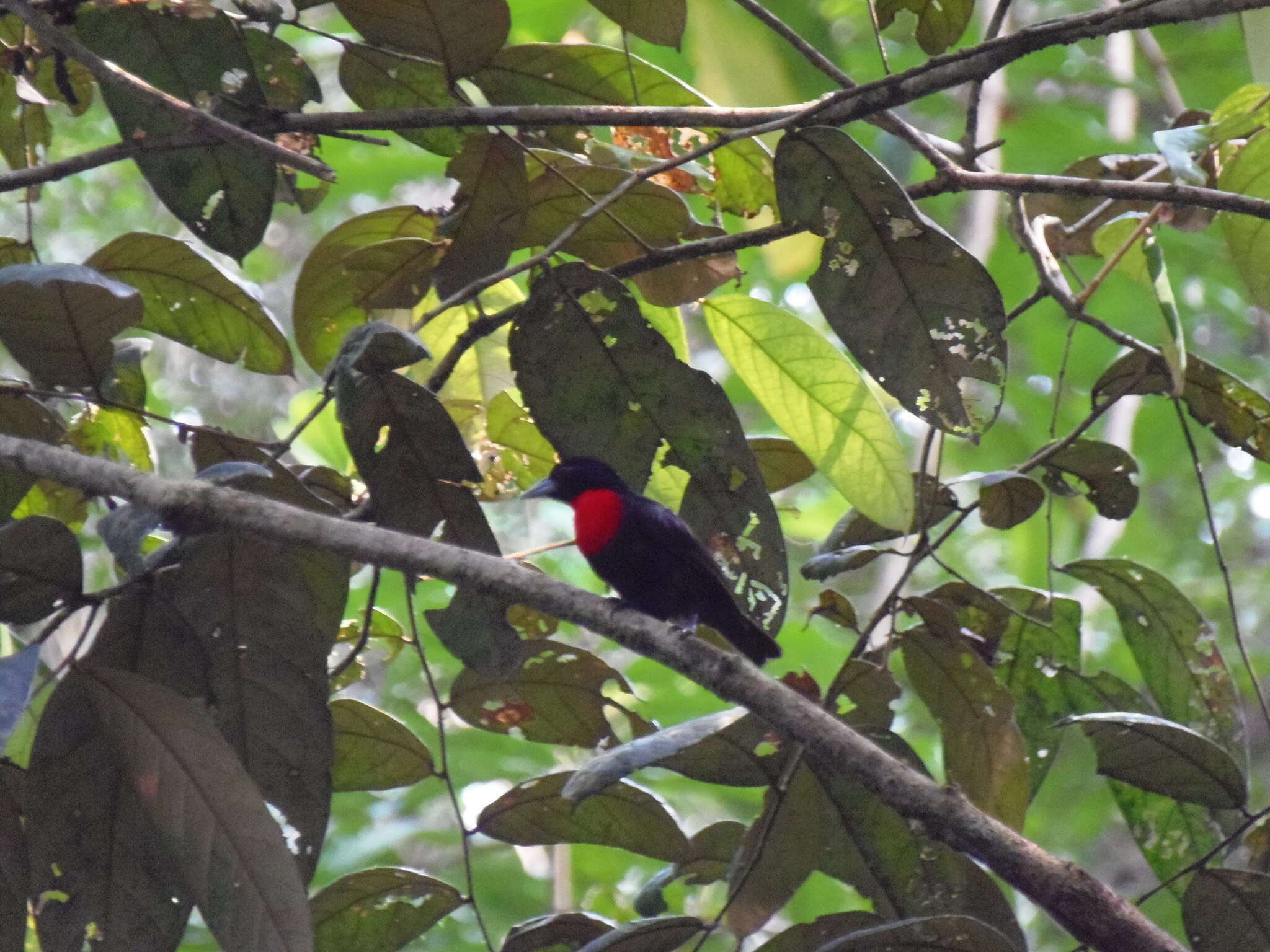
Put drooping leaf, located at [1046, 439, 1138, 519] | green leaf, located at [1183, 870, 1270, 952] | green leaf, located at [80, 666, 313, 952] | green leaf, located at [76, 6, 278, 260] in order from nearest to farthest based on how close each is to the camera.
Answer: green leaf, located at [80, 666, 313, 952], green leaf, located at [1183, 870, 1270, 952], green leaf, located at [76, 6, 278, 260], drooping leaf, located at [1046, 439, 1138, 519]

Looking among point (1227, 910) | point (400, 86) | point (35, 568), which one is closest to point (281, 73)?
point (400, 86)

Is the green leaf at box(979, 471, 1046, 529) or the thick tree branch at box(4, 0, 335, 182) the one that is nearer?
the thick tree branch at box(4, 0, 335, 182)

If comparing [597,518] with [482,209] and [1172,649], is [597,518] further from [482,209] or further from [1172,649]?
[1172,649]

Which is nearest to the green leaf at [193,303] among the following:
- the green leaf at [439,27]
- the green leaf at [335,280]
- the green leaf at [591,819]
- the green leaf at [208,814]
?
the green leaf at [335,280]

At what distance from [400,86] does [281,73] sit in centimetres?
24

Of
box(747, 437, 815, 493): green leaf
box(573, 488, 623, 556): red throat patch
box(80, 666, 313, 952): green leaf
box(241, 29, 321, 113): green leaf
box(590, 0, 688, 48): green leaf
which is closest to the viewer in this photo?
box(80, 666, 313, 952): green leaf

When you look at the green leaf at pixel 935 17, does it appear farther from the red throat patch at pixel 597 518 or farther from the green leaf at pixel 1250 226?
the red throat patch at pixel 597 518

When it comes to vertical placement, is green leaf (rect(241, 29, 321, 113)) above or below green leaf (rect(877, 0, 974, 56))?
above

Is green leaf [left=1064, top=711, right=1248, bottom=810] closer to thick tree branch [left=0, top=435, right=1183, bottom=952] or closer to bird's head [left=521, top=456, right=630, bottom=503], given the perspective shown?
thick tree branch [left=0, top=435, right=1183, bottom=952]

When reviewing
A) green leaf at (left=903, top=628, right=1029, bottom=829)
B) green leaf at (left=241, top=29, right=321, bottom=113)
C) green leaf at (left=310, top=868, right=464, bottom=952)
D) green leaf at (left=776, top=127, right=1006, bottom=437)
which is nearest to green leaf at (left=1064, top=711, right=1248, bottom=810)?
green leaf at (left=903, top=628, right=1029, bottom=829)

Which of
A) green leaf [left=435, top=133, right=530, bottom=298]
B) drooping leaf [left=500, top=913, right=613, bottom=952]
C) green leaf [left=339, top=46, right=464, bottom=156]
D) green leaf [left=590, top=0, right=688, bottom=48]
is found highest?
green leaf [left=339, top=46, right=464, bottom=156]

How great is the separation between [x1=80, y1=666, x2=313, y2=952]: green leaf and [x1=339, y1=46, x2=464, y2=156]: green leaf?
49.0 inches

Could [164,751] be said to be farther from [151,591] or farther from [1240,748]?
[1240,748]

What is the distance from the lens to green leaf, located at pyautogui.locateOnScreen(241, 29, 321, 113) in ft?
7.93
